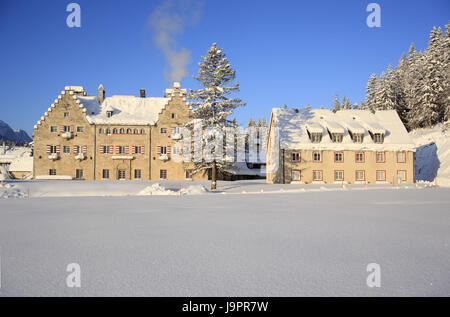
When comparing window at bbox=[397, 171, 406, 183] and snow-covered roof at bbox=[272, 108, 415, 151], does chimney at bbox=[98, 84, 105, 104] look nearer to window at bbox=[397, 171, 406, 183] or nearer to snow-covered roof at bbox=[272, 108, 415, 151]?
snow-covered roof at bbox=[272, 108, 415, 151]

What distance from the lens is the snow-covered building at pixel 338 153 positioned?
129 ft

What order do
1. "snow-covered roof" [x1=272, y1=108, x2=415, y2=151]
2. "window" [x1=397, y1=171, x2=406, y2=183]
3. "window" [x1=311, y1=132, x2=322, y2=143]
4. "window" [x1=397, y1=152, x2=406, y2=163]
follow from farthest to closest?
"window" [x1=397, y1=152, x2=406, y2=163]
"window" [x1=311, y1=132, x2=322, y2=143]
"window" [x1=397, y1=171, x2=406, y2=183]
"snow-covered roof" [x1=272, y1=108, x2=415, y2=151]

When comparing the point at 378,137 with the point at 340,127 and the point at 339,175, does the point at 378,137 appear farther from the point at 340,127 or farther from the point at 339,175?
the point at 339,175

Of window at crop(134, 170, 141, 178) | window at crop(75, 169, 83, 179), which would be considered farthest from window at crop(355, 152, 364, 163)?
window at crop(75, 169, 83, 179)

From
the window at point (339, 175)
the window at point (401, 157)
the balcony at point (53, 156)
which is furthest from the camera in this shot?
the balcony at point (53, 156)

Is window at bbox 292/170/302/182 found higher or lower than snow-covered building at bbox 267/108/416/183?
lower

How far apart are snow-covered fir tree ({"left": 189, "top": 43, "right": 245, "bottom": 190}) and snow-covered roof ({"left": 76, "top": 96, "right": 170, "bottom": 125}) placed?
17.0 meters

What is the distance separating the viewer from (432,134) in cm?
5097

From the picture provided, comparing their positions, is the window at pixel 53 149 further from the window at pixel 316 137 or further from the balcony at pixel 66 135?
the window at pixel 316 137

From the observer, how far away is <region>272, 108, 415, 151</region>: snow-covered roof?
131ft

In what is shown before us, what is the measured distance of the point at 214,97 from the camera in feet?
102

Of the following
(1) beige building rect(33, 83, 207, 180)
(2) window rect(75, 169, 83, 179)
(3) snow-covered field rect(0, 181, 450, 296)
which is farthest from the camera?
(2) window rect(75, 169, 83, 179)

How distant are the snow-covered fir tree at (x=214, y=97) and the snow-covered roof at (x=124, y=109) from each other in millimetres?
16989

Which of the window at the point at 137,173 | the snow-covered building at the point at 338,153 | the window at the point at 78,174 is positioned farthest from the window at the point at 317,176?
the window at the point at 78,174
